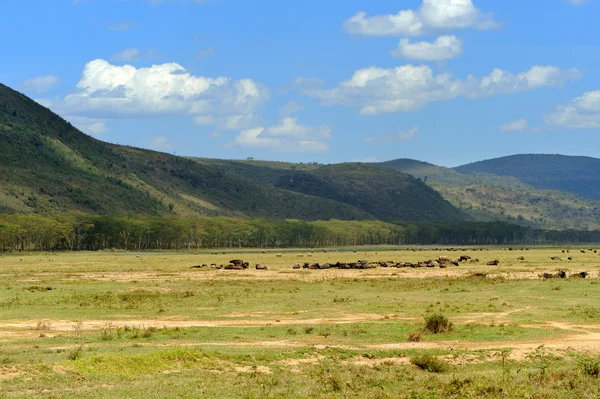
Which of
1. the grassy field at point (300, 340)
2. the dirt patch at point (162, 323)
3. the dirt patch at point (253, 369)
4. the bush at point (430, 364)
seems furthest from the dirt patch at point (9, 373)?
the bush at point (430, 364)

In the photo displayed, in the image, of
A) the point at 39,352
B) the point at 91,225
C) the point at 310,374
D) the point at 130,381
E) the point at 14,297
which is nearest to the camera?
the point at 130,381

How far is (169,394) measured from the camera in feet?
75.1

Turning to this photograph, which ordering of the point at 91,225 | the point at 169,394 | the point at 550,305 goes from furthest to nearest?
the point at 91,225
the point at 550,305
the point at 169,394

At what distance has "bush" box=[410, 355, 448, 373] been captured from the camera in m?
28.4

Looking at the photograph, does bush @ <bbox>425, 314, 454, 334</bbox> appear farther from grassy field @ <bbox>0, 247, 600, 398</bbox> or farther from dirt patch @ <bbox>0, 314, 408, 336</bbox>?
dirt patch @ <bbox>0, 314, 408, 336</bbox>

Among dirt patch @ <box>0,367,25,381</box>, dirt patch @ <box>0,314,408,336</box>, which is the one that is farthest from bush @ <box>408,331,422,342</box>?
dirt patch @ <box>0,367,25,381</box>

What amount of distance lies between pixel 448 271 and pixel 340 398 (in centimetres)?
6462

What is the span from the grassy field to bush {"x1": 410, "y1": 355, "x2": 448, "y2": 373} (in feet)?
0.15

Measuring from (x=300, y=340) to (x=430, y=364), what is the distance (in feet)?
26.3

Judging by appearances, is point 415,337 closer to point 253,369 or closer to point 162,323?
point 253,369

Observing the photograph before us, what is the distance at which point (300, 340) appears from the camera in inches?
1389

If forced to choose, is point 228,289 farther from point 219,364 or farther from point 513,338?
point 219,364

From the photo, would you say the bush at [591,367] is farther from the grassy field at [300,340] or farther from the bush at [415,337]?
the bush at [415,337]

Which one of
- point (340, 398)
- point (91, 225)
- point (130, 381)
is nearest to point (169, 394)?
point (130, 381)
